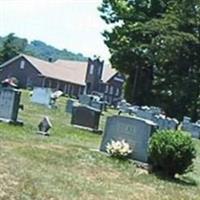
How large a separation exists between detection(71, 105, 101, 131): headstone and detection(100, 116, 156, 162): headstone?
28.2 ft

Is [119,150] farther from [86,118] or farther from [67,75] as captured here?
[67,75]

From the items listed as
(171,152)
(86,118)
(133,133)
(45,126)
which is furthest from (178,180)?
(86,118)

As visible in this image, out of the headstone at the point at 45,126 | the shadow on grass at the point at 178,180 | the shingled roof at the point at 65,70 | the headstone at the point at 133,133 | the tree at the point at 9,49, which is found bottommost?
the shadow on grass at the point at 178,180

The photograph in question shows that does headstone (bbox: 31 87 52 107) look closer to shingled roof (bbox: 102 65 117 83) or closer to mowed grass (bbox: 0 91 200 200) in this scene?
mowed grass (bbox: 0 91 200 200)

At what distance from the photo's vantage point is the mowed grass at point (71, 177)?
998 cm

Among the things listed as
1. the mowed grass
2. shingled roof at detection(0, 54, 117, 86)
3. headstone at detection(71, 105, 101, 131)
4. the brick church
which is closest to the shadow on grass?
the mowed grass

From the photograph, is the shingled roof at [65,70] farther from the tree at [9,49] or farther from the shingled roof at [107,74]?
the tree at [9,49]

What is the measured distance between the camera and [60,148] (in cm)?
1530

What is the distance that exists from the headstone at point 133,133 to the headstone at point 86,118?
8.61 meters

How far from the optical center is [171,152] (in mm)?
13578

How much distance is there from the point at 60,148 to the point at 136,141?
66.2 inches

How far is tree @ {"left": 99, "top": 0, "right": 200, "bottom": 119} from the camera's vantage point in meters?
52.4

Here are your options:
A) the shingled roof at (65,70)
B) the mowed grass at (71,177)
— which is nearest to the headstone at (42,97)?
the mowed grass at (71,177)

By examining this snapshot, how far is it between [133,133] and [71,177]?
3.95m
